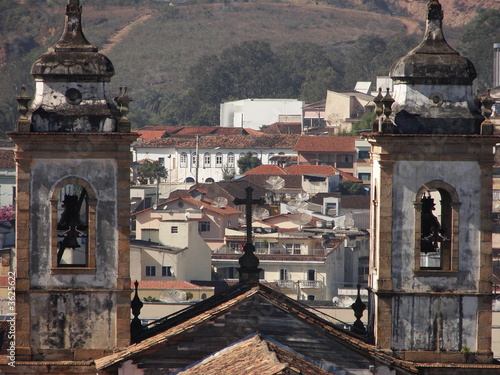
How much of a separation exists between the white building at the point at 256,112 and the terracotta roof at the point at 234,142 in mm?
22492

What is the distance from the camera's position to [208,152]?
134375 millimetres

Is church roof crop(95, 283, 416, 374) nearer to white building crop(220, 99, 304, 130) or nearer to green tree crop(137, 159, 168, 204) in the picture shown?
green tree crop(137, 159, 168, 204)

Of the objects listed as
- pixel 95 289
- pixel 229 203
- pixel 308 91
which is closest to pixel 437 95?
pixel 95 289

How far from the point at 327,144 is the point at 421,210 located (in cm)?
9701

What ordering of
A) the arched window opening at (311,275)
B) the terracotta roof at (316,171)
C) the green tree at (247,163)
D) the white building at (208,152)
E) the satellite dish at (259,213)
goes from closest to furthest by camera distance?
the arched window opening at (311,275) → the satellite dish at (259,213) → the terracotta roof at (316,171) → the green tree at (247,163) → the white building at (208,152)

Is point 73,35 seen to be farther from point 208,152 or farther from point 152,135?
point 152,135

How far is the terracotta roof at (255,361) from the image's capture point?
21562 mm

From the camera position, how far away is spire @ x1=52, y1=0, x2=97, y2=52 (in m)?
25.1

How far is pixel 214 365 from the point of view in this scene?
23.0 m

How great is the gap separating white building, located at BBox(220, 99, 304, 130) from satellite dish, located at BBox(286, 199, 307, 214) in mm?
73029

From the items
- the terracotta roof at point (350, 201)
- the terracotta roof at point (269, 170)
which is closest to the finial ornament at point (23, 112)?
the terracotta roof at point (350, 201)

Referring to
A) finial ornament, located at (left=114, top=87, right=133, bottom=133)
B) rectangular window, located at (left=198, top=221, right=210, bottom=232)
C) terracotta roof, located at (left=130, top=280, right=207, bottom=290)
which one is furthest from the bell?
rectangular window, located at (left=198, top=221, right=210, bottom=232)

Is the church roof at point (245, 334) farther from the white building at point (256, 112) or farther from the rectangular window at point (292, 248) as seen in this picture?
the white building at point (256, 112)

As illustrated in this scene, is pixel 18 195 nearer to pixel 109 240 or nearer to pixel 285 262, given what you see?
pixel 109 240
